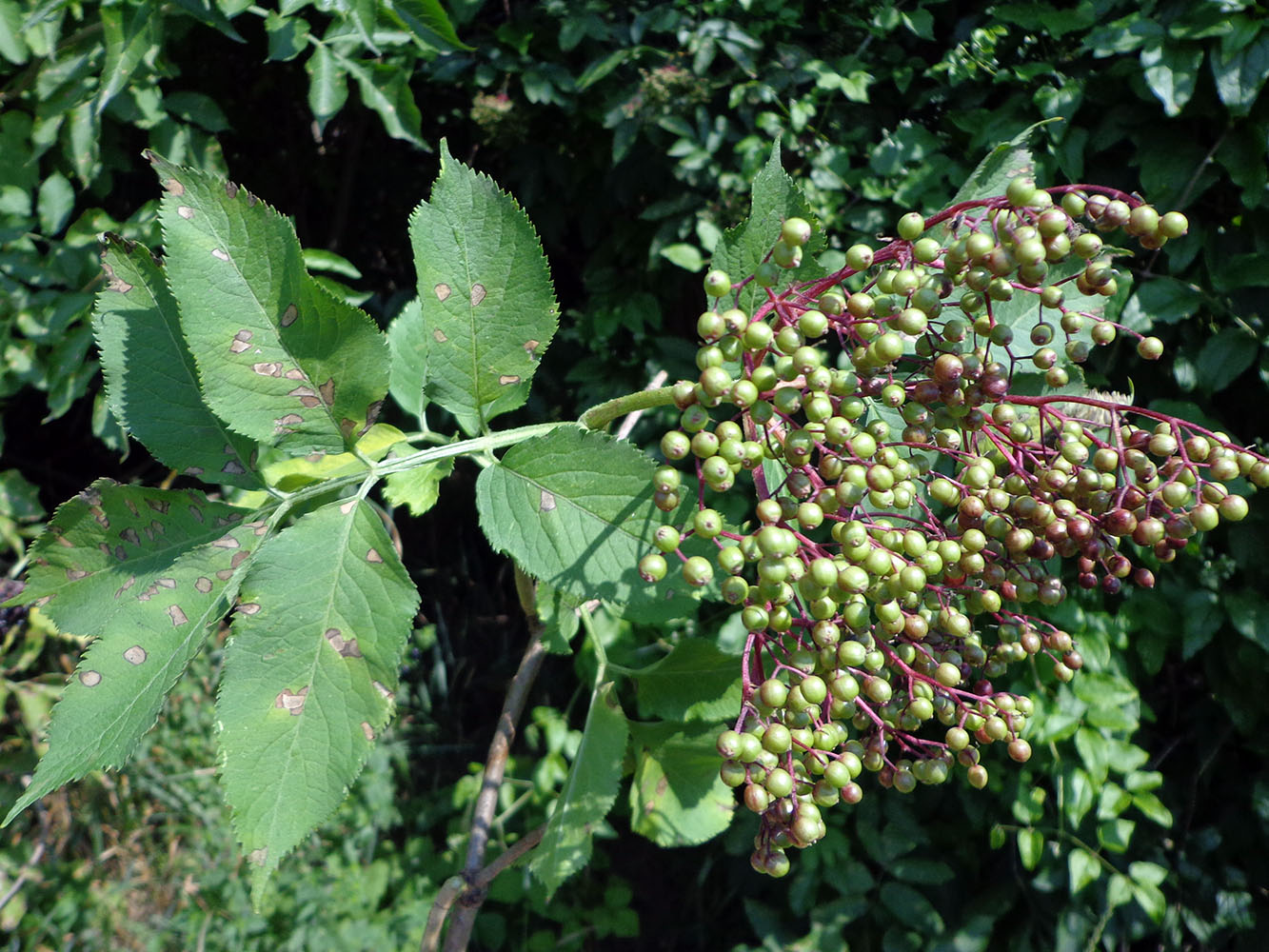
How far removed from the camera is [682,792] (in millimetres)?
959

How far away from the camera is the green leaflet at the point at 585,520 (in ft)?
2.14

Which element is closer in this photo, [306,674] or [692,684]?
[306,674]

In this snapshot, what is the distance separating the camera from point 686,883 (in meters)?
2.52

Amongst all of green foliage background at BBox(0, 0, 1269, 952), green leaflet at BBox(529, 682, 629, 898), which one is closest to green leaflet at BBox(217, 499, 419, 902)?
green leaflet at BBox(529, 682, 629, 898)

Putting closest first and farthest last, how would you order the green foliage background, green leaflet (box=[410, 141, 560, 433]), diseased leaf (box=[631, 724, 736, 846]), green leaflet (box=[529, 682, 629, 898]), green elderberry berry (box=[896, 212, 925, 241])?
1. green elderberry berry (box=[896, 212, 925, 241])
2. green leaflet (box=[410, 141, 560, 433])
3. green leaflet (box=[529, 682, 629, 898])
4. diseased leaf (box=[631, 724, 736, 846])
5. the green foliage background

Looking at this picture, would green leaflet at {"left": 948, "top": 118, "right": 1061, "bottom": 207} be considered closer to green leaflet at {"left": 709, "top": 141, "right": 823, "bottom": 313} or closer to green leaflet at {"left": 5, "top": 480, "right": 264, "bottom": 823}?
green leaflet at {"left": 709, "top": 141, "right": 823, "bottom": 313}

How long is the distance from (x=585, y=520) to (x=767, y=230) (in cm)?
27

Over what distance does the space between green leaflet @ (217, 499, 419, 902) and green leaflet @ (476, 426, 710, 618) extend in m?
0.10

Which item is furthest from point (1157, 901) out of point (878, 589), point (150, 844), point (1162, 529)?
point (150, 844)

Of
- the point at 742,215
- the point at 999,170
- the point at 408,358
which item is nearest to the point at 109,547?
the point at 408,358

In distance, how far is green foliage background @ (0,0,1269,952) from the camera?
1.48m

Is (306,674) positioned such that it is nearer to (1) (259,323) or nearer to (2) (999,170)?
(1) (259,323)

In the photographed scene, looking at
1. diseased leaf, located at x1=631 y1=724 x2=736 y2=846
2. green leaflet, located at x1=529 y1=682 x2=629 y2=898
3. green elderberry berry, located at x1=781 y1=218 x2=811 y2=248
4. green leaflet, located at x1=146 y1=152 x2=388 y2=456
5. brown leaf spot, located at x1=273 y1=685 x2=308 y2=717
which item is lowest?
diseased leaf, located at x1=631 y1=724 x2=736 y2=846

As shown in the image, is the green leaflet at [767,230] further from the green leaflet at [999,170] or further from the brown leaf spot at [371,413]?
the brown leaf spot at [371,413]
